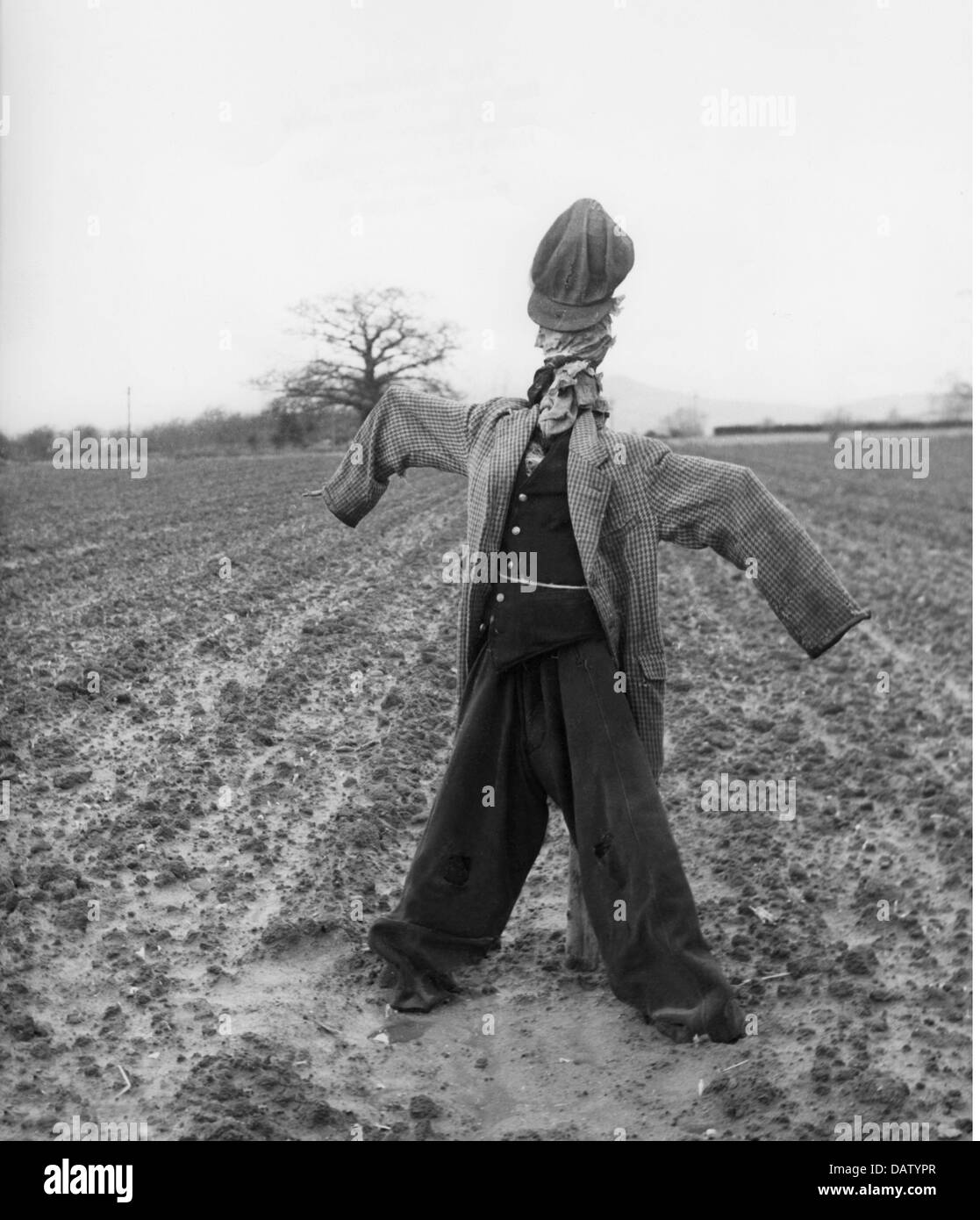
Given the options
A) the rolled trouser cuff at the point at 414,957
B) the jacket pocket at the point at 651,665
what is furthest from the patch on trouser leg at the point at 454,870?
the jacket pocket at the point at 651,665

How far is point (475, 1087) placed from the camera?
3277 mm

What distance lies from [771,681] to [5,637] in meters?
3.72

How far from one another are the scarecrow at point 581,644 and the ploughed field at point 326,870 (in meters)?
0.22

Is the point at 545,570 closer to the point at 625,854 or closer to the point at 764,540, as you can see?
the point at 764,540

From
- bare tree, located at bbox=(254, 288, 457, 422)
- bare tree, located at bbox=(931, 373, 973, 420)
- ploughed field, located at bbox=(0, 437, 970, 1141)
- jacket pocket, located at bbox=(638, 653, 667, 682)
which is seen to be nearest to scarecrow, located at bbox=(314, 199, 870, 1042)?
jacket pocket, located at bbox=(638, 653, 667, 682)

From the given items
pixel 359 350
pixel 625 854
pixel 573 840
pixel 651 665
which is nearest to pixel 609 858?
pixel 625 854

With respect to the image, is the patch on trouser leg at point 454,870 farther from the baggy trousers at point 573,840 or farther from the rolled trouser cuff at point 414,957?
the rolled trouser cuff at point 414,957

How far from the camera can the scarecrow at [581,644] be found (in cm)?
339

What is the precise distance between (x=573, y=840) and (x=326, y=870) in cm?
91

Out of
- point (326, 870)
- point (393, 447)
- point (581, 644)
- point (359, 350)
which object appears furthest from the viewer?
point (359, 350)

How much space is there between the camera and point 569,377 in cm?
346

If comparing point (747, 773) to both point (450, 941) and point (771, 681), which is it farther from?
point (450, 941)

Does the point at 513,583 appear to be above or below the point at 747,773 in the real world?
above

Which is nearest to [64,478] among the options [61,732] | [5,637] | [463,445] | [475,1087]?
[5,637]
